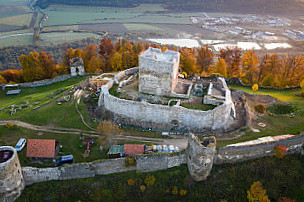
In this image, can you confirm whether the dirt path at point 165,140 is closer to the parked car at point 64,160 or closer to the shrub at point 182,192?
the shrub at point 182,192

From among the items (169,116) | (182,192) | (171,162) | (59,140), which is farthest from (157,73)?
(182,192)

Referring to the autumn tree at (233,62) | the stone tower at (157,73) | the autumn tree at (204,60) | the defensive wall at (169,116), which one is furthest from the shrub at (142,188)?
the autumn tree at (233,62)

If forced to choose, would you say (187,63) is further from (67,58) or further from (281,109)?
(67,58)

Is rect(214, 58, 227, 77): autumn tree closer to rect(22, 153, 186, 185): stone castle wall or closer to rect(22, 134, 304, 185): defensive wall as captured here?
rect(22, 134, 304, 185): defensive wall

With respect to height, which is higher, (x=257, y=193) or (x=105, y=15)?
(x=105, y=15)

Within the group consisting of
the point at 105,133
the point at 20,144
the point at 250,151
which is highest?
the point at 250,151

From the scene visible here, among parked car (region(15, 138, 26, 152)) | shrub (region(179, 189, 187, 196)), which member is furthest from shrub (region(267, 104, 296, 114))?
parked car (region(15, 138, 26, 152))
